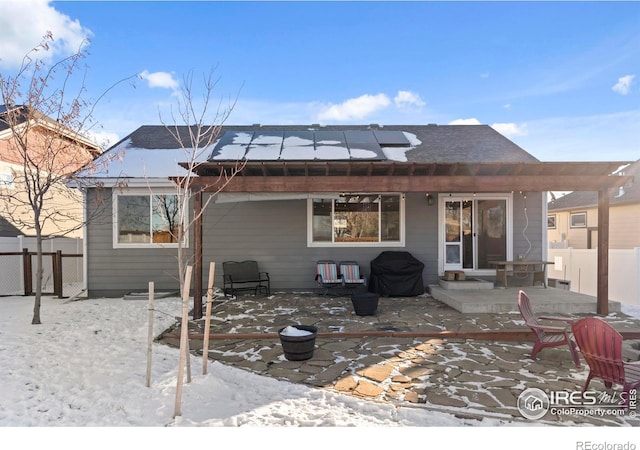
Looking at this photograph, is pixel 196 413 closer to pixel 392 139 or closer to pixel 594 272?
pixel 392 139

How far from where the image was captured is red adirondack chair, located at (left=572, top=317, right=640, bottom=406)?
9.77ft

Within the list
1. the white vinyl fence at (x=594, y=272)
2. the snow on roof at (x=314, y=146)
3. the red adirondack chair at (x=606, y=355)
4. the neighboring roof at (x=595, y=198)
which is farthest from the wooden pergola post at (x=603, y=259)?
the neighboring roof at (x=595, y=198)

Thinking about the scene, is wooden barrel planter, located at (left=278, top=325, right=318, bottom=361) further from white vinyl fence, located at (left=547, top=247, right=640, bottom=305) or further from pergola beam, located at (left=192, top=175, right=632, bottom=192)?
white vinyl fence, located at (left=547, top=247, right=640, bottom=305)

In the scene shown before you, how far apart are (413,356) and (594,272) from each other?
7308 mm

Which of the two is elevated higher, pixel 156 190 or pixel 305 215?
pixel 156 190

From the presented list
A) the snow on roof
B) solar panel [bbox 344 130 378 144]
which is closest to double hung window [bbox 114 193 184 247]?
the snow on roof

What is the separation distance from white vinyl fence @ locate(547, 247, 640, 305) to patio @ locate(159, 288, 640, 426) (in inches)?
66.7

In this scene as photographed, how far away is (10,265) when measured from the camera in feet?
27.8

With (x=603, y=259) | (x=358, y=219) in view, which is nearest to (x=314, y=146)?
(x=358, y=219)

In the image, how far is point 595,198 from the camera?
51.3ft

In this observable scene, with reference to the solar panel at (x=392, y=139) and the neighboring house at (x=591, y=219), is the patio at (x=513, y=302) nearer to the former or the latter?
the solar panel at (x=392, y=139)
